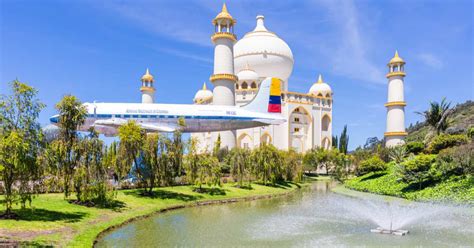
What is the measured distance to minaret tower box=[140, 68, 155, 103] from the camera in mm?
62500

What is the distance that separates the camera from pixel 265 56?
200 feet

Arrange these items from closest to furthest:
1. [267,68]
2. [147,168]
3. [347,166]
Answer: [147,168] → [347,166] → [267,68]

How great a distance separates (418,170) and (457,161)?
2679mm

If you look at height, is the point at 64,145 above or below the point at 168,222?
above

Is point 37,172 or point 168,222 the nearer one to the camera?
point 37,172

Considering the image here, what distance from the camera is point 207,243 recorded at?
12.9 m

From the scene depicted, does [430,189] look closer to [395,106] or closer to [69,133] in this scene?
[69,133]

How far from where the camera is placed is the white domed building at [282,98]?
57.5m

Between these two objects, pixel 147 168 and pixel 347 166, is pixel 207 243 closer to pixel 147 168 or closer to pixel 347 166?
pixel 147 168

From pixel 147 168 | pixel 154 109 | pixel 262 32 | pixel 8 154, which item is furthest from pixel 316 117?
pixel 8 154

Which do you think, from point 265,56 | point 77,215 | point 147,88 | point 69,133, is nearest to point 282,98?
point 265,56

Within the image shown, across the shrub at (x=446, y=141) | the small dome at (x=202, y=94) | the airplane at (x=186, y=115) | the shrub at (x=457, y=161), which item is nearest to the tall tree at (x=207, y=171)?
the airplane at (x=186, y=115)

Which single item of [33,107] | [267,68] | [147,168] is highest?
[267,68]

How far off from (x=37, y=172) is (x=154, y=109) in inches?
777
